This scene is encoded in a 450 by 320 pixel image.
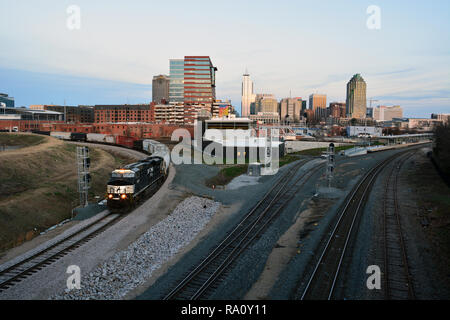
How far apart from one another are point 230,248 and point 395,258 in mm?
9975

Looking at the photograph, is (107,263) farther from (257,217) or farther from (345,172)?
(345,172)

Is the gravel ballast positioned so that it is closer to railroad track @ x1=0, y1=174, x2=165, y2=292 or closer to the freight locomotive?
railroad track @ x1=0, y1=174, x2=165, y2=292


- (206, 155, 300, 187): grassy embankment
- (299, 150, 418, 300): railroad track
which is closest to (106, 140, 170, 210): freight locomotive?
(206, 155, 300, 187): grassy embankment

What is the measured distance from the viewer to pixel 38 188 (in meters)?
30.5

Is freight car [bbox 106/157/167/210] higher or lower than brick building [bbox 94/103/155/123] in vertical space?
lower

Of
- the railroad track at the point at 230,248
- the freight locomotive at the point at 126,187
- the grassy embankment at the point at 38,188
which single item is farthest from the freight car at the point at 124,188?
the railroad track at the point at 230,248

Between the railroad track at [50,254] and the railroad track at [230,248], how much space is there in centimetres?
802

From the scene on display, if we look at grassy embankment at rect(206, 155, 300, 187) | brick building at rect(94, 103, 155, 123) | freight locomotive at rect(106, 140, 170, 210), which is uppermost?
brick building at rect(94, 103, 155, 123)

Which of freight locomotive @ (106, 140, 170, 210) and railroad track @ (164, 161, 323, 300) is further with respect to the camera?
freight locomotive @ (106, 140, 170, 210)

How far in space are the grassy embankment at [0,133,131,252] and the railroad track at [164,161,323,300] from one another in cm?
1362

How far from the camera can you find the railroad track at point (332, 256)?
13.8m

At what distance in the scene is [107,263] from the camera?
16547mm

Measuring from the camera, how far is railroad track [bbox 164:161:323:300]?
13969mm
